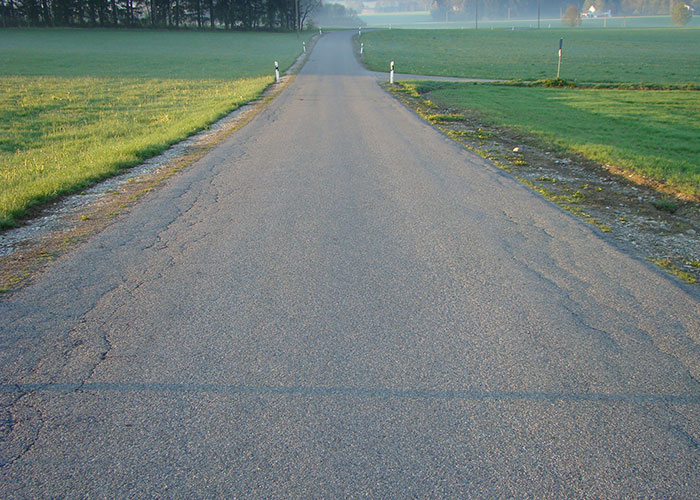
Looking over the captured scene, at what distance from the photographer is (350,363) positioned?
357 cm

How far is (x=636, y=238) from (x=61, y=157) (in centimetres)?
1097

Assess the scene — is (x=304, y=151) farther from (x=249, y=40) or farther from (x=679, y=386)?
(x=249, y=40)

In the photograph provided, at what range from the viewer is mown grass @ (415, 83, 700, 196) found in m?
9.85

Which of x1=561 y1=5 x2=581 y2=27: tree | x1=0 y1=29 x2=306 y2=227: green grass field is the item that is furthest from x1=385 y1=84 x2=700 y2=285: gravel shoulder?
x1=561 y1=5 x2=581 y2=27: tree

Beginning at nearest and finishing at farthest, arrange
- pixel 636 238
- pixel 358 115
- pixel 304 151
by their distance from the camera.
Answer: pixel 636 238, pixel 304 151, pixel 358 115

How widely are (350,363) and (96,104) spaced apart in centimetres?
2104

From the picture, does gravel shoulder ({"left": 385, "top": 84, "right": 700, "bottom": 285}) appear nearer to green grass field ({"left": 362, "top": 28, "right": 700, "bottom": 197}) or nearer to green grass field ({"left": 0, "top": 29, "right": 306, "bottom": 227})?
green grass field ({"left": 362, "top": 28, "right": 700, "bottom": 197})

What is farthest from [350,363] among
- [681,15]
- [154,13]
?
[681,15]

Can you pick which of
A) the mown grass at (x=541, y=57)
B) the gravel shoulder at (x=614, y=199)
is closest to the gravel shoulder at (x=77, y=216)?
the gravel shoulder at (x=614, y=199)

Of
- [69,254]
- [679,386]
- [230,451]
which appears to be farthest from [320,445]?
[69,254]

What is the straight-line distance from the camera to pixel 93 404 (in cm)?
316

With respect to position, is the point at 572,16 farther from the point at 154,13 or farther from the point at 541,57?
the point at 154,13

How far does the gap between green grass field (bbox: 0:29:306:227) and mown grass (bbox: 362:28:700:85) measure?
39.9ft

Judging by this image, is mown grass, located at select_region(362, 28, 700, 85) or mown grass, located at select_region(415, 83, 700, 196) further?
mown grass, located at select_region(362, 28, 700, 85)
